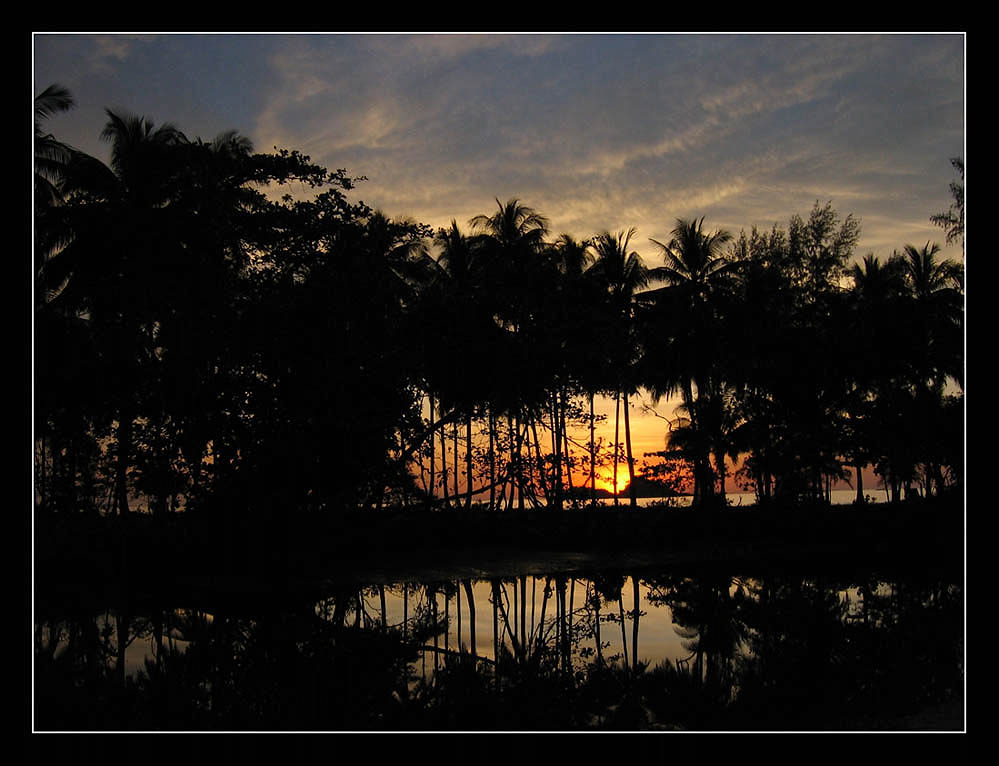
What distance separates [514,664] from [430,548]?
565 inches

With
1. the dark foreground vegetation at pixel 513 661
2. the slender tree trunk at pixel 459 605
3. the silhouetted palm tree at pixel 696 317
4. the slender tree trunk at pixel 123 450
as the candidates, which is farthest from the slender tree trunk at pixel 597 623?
the silhouetted palm tree at pixel 696 317

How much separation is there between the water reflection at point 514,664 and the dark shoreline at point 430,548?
3420mm

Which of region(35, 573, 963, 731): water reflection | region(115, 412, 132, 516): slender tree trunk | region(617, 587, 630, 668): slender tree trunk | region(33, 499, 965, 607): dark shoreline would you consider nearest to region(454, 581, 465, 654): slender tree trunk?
region(35, 573, 963, 731): water reflection

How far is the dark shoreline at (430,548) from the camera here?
17.8 m

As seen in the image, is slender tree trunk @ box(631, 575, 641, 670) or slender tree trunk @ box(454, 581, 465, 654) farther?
slender tree trunk @ box(454, 581, 465, 654)

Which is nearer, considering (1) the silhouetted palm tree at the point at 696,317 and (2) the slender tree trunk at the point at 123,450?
(2) the slender tree trunk at the point at 123,450

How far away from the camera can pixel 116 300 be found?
18.5 metres

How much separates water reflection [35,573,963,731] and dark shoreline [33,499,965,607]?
342 centimetres

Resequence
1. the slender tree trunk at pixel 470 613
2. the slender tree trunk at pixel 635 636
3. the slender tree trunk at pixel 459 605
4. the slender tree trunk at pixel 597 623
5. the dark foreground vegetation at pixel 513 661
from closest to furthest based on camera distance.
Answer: the dark foreground vegetation at pixel 513 661 < the slender tree trunk at pixel 635 636 < the slender tree trunk at pixel 597 623 < the slender tree trunk at pixel 459 605 < the slender tree trunk at pixel 470 613

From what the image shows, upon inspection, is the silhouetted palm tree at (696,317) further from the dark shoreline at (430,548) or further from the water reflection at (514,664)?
the water reflection at (514,664)

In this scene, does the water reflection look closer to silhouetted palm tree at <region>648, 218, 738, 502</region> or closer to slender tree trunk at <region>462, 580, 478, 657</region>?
slender tree trunk at <region>462, 580, 478, 657</region>

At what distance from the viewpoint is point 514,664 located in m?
9.50

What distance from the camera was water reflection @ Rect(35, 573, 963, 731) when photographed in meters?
7.13
